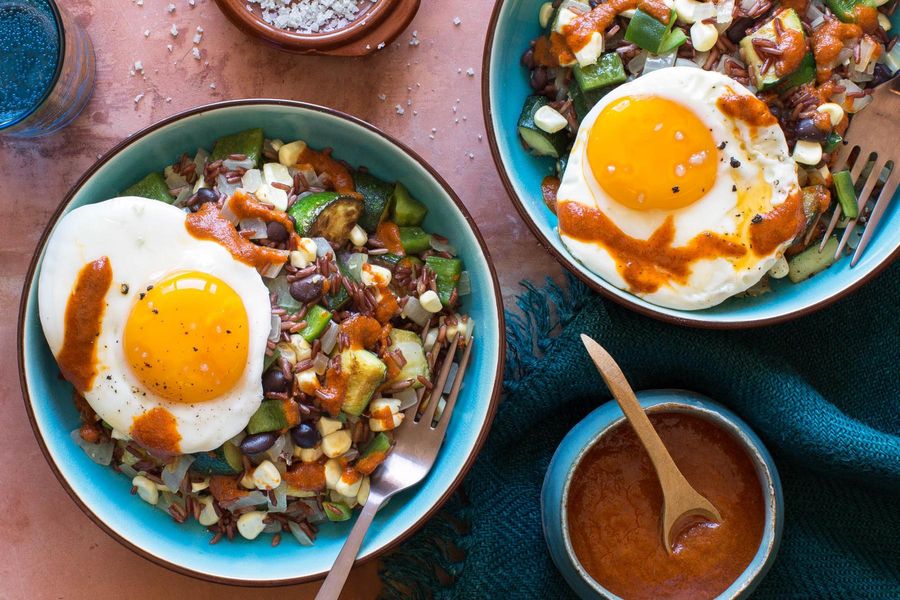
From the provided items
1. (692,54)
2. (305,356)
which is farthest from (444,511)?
(692,54)

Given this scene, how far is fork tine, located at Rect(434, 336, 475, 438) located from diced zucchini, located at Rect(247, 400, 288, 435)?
0.56 m

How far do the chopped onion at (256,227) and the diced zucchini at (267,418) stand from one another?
1.87 feet

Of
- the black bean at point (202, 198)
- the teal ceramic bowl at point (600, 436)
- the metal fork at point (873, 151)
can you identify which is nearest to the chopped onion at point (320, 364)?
the black bean at point (202, 198)

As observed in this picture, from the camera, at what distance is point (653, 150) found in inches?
127

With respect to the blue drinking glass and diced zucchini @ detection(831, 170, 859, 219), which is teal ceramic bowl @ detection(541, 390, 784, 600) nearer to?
diced zucchini @ detection(831, 170, 859, 219)

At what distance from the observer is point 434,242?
3441mm

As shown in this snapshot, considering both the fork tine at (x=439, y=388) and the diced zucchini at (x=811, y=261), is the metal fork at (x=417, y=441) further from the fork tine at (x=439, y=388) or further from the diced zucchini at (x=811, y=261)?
the diced zucchini at (x=811, y=261)

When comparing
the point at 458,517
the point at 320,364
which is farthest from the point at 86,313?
the point at 458,517

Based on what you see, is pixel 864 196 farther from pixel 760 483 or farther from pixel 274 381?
pixel 274 381

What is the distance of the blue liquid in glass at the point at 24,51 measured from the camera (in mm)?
3486

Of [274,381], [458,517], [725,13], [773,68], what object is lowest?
[458,517]

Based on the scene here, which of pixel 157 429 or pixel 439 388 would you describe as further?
pixel 439 388

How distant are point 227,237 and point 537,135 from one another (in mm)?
1211

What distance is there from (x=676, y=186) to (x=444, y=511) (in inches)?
60.0
